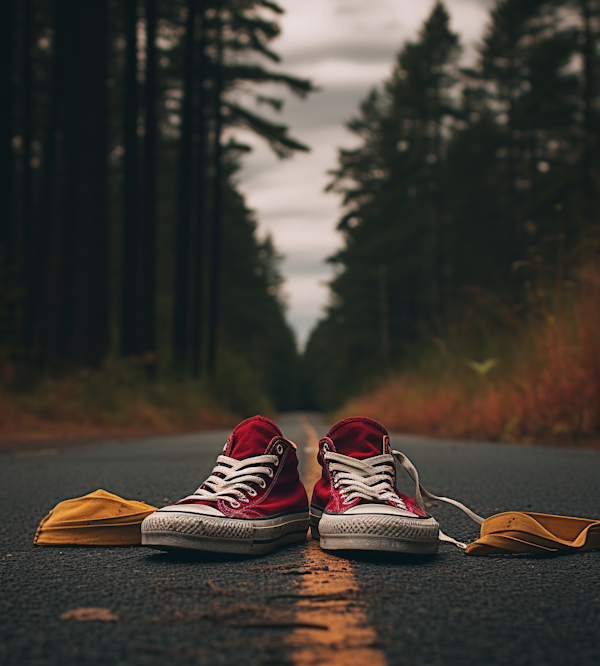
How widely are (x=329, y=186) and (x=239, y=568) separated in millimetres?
39159

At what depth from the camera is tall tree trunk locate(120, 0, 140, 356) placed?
16.8 meters

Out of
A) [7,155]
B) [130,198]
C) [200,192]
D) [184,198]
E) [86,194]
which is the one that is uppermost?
[200,192]

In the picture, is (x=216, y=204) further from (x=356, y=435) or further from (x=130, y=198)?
(x=356, y=435)

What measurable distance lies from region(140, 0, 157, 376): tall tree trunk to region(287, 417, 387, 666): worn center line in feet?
54.2

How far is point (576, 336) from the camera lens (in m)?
6.75

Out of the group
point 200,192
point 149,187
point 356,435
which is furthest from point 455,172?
point 356,435

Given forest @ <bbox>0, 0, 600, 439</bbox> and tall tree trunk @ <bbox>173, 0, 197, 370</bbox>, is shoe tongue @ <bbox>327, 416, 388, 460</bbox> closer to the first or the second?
forest @ <bbox>0, 0, 600, 439</bbox>

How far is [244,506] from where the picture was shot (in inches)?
83.4

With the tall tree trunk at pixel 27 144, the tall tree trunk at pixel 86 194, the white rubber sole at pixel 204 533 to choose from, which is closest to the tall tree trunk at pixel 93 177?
the tall tree trunk at pixel 86 194

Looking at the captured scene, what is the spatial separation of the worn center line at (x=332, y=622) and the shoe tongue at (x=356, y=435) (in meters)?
0.45

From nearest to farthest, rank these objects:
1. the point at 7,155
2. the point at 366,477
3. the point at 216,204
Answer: the point at 366,477 → the point at 7,155 → the point at 216,204

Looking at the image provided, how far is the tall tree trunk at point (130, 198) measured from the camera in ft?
55.1

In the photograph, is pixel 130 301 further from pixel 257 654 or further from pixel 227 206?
pixel 227 206

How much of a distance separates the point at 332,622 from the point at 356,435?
1001 millimetres
